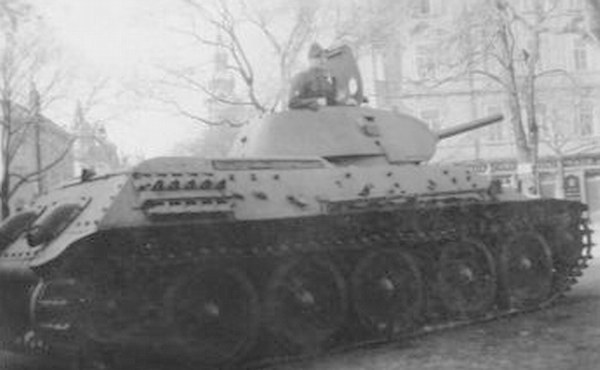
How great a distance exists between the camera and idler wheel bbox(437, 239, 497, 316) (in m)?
9.87

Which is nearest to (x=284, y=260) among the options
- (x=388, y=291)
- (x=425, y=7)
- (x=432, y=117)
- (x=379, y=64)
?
(x=388, y=291)

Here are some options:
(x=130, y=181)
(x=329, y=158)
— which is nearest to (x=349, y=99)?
(x=329, y=158)

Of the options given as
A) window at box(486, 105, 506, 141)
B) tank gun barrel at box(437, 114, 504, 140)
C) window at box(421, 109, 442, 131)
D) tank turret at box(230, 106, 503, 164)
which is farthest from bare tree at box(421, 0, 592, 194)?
tank turret at box(230, 106, 503, 164)

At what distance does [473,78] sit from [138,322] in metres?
18.3

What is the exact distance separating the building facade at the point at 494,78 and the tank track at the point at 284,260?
8636 mm

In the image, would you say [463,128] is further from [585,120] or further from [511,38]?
[585,120]

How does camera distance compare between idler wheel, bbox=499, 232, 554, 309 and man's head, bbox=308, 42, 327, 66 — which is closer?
idler wheel, bbox=499, 232, 554, 309

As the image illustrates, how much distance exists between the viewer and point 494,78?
21.5 m

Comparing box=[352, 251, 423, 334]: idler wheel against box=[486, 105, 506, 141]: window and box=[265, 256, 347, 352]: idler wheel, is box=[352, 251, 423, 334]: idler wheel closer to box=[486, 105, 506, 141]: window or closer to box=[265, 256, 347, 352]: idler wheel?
box=[265, 256, 347, 352]: idler wheel

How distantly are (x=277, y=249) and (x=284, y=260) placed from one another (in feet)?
0.75

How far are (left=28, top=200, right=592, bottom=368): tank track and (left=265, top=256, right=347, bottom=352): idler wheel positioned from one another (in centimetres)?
6

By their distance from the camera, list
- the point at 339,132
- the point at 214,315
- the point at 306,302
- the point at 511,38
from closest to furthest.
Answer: the point at 214,315, the point at 306,302, the point at 339,132, the point at 511,38

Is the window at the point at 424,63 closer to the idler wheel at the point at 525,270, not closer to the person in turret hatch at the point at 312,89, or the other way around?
the idler wheel at the point at 525,270

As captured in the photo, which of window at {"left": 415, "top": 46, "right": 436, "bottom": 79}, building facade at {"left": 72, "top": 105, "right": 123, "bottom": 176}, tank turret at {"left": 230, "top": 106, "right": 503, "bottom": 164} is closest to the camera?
tank turret at {"left": 230, "top": 106, "right": 503, "bottom": 164}
